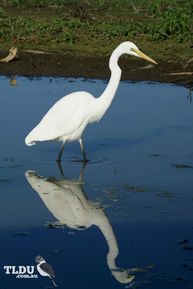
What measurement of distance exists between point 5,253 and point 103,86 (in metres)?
7.27

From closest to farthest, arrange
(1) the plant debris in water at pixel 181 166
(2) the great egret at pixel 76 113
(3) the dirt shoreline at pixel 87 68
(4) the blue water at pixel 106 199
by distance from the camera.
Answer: (4) the blue water at pixel 106 199, (1) the plant debris in water at pixel 181 166, (2) the great egret at pixel 76 113, (3) the dirt shoreline at pixel 87 68

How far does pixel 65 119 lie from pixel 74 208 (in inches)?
82.0

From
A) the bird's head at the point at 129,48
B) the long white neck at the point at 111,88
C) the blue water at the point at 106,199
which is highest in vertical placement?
the bird's head at the point at 129,48

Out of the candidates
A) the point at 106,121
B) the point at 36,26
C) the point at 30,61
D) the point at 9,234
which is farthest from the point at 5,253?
the point at 36,26

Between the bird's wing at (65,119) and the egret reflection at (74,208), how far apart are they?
0.79m

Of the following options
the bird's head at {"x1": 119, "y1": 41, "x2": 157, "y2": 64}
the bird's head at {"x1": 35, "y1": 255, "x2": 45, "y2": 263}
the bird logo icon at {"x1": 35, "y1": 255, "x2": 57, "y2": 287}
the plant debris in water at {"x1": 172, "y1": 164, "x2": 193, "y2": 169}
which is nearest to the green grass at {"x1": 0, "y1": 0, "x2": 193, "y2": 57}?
the bird's head at {"x1": 119, "y1": 41, "x2": 157, "y2": 64}

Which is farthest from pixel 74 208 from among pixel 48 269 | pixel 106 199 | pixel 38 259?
pixel 48 269

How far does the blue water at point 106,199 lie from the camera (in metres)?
5.03

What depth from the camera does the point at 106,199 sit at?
22.0 ft

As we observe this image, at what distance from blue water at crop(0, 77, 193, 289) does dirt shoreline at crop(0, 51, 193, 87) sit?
79.1 inches

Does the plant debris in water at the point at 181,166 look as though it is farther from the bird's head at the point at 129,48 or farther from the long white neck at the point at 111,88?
the bird's head at the point at 129,48

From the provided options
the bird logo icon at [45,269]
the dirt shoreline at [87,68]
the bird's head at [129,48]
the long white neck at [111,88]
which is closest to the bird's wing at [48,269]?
the bird logo icon at [45,269]

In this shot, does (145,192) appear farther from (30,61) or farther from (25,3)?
(25,3)

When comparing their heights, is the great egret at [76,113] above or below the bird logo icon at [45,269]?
above
